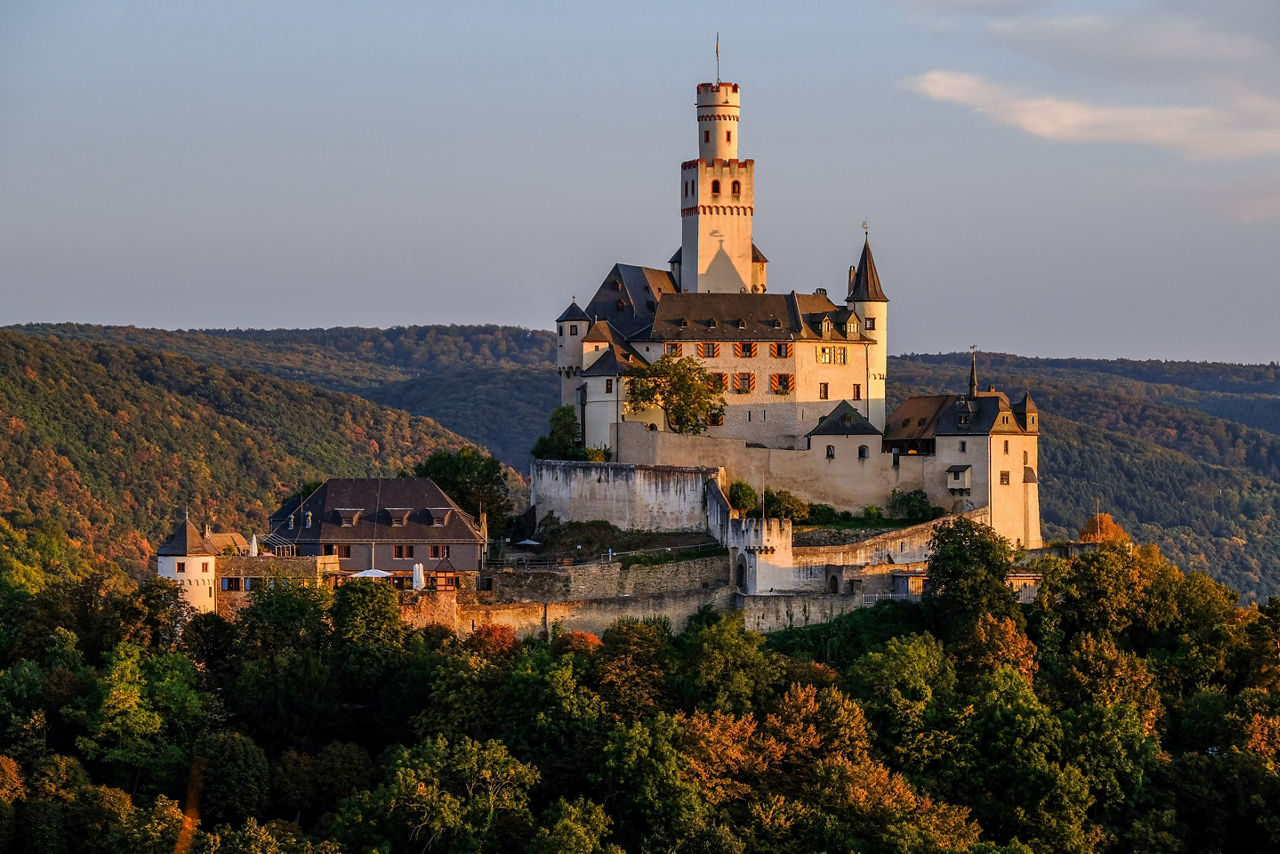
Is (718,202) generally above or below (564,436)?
above

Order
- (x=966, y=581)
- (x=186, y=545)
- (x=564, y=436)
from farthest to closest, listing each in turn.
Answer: (x=564, y=436)
(x=186, y=545)
(x=966, y=581)

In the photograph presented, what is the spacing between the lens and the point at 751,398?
2965 inches

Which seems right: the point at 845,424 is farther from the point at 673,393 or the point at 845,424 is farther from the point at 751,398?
the point at 673,393

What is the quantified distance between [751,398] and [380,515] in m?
15.8

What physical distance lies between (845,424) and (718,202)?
1216 cm

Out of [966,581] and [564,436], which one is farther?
[564,436]

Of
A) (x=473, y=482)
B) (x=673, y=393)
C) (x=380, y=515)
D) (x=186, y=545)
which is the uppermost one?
(x=673, y=393)

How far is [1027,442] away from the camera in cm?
7231

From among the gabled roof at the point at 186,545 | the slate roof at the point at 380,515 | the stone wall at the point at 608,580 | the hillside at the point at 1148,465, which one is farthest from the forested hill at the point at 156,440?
the stone wall at the point at 608,580

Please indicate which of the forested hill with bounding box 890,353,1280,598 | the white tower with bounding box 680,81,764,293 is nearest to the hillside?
the forested hill with bounding box 890,353,1280,598

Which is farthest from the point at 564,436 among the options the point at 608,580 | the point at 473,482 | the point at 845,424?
the point at 608,580

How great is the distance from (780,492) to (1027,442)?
29.9 feet

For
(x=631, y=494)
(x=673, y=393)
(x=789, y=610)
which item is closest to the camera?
(x=789, y=610)

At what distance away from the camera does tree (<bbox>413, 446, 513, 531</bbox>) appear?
73.9 m
